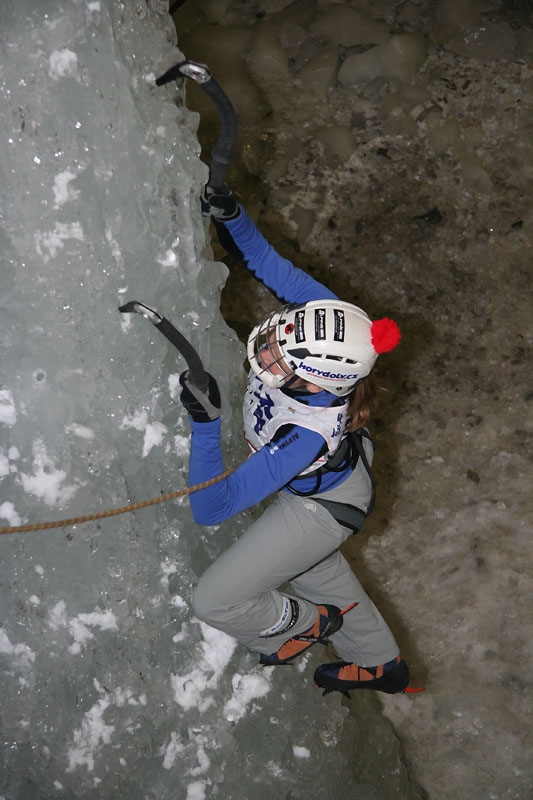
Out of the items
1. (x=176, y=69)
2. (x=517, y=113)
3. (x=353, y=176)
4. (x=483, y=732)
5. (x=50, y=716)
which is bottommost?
(x=483, y=732)

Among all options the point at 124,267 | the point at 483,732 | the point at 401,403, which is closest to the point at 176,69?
the point at 124,267

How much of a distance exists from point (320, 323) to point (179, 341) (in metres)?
0.38

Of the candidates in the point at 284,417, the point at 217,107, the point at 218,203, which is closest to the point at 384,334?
the point at 284,417

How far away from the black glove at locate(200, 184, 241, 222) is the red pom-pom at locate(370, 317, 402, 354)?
1.78 feet

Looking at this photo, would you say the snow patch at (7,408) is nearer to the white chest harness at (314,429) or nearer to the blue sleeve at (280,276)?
the white chest harness at (314,429)

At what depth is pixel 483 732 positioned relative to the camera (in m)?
3.32

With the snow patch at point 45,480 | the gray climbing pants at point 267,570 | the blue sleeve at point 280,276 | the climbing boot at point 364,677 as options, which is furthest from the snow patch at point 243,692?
the blue sleeve at point 280,276

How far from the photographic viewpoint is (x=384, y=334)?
7.01ft

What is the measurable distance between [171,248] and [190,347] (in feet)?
1.05

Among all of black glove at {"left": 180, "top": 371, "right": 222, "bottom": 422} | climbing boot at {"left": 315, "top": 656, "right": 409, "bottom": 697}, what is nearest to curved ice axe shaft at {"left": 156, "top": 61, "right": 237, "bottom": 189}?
black glove at {"left": 180, "top": 371, "right": 222, "bottom": 422}

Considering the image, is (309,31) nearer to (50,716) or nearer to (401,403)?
(401,403)

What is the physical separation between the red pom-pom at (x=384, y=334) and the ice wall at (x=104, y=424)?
0.47 metres

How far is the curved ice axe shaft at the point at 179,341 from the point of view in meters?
2.07

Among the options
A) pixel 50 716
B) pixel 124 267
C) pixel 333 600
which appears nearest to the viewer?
pixel 124 267
